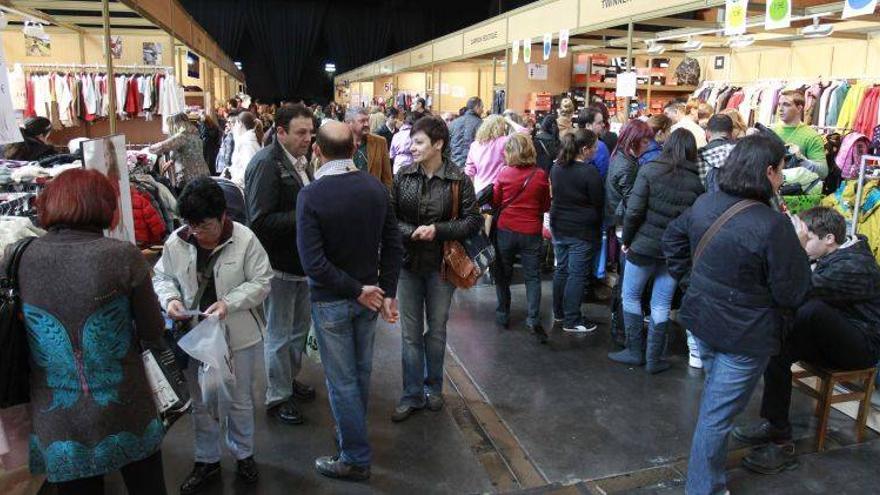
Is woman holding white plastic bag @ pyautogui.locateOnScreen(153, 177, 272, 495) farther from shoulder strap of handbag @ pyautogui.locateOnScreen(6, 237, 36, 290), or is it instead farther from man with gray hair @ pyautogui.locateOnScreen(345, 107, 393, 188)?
man with gray hair @ pyautogui.locateOnScreen(345, 107, 393, 188)

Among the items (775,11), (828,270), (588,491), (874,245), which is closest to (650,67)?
(775,11)

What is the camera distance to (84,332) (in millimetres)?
1735

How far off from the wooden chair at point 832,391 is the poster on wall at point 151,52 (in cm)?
844

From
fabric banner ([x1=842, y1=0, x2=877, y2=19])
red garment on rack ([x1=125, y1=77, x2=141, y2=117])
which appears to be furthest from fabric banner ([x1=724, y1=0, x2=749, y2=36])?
red garment on rack ([x1=125, y1=77, x2=141, y2=117])

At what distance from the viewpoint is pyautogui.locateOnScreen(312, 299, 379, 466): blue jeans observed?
2.53m

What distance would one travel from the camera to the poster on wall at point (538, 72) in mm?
8795

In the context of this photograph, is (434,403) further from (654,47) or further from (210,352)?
(654,47)

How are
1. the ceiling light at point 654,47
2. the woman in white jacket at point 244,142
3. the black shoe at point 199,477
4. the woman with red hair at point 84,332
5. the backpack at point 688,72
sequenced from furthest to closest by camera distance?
1. the backpack at point 688,72
2. the ceiling light at point 654,47
3. the woman in white jacket at point 244,142
4. the black shoe at point 199,477
5. the woman with red hair at point 84,332

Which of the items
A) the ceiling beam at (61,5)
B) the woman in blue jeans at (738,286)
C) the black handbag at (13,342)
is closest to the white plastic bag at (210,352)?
the black handbag at (13,342)

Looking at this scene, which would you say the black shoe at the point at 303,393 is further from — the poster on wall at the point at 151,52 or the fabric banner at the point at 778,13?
the poster on wall at the point at 151,52

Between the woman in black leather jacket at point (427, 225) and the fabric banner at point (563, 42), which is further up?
the fabric banner at point (563, 42)

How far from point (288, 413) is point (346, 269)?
112 cm

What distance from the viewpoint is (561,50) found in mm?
6188

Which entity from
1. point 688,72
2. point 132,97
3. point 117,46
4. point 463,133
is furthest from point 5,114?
point 688,72
